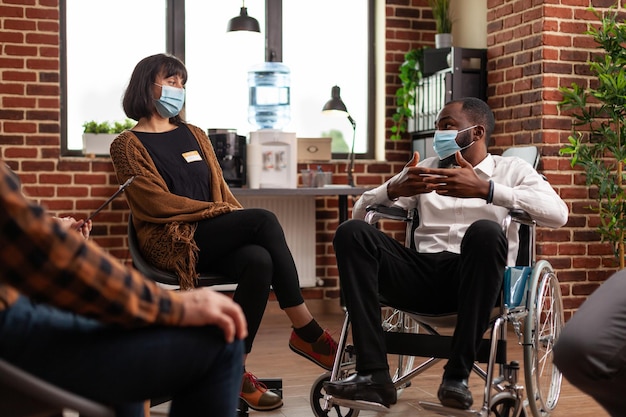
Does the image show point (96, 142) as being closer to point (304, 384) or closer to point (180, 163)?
point (180, 163)

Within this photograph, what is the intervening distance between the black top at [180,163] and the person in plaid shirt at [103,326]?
1683 millimetres

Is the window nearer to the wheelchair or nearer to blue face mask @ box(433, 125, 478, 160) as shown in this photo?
blue face mask @ box(433, 125, 478, 160)

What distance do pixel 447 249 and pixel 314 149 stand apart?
7.61ft

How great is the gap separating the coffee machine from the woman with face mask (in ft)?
4.39

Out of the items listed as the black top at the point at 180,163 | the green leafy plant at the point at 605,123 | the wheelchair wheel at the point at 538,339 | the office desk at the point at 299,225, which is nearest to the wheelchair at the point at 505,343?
the wheelchair wheel at the point at 538,339

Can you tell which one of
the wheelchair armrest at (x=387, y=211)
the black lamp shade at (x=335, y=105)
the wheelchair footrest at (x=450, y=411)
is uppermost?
A: the black lamp shade at (x=335, y=105)

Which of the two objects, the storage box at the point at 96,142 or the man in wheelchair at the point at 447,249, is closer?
the man in wheelchair at the point at 447,249

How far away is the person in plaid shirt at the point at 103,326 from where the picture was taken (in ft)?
3.45

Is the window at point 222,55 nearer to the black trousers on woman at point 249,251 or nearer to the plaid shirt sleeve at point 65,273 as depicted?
the black trousers on woman at point 249,251

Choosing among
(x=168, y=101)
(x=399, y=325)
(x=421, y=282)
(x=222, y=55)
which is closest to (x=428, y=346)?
(x=421, y=282)

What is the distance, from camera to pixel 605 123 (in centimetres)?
442

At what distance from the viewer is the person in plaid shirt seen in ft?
3.45

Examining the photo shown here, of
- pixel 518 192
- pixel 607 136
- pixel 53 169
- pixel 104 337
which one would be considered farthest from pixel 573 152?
pixel 104 337

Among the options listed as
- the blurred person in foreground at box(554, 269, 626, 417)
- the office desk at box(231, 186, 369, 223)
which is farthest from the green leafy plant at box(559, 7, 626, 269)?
the blurred person in foreground at box(554, 269, 626, 417)
